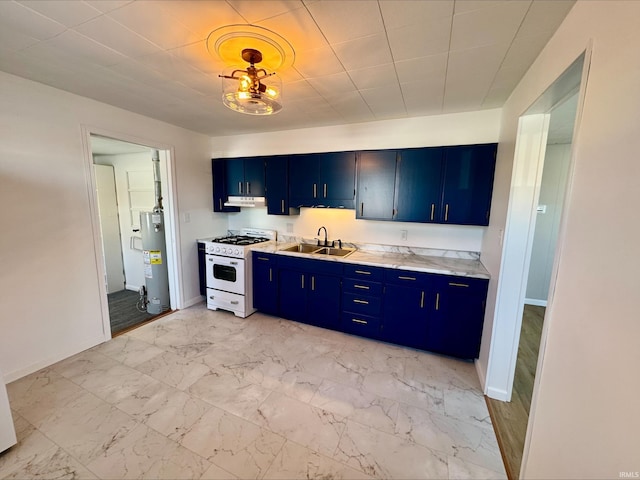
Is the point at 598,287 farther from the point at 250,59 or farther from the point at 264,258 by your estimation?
the point at 264,258

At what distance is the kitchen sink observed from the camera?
132 inches

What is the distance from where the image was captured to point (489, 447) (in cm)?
165

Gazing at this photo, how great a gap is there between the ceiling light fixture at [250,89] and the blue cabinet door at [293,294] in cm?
196

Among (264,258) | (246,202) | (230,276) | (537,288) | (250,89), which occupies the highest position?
(250,89)

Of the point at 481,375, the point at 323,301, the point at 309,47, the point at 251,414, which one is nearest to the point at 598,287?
the point at 481,375

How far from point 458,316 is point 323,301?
1.45 m

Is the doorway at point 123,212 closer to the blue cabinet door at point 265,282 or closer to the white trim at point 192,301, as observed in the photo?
the white trim at point 192,301

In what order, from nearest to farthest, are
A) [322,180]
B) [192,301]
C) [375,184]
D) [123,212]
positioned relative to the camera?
[375,184] < [322,180] < [192,301] < [123,212]

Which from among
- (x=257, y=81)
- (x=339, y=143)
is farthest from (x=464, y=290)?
(x=257, y=81)

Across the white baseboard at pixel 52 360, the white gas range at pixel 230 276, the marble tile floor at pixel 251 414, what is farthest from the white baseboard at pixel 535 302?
the white baseboard at pixel 52 360

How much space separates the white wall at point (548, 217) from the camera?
3766 mm

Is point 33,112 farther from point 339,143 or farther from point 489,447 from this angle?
point 489,447

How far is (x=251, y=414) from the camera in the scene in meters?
1.87

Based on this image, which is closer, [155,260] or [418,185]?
[418,185]
